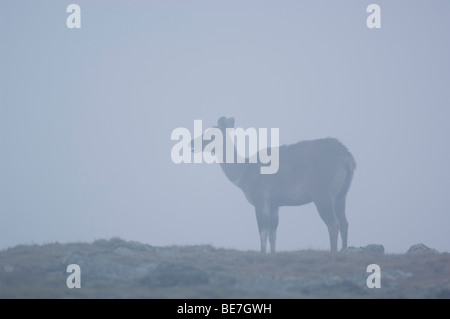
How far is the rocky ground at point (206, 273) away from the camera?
15.5m

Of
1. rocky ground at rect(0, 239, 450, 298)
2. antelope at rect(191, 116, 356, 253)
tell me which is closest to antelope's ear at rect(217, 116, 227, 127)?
antelope at rect(191, 116, 356, 253)

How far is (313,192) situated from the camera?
26359mm

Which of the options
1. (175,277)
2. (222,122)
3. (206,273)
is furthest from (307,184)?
(175,277)

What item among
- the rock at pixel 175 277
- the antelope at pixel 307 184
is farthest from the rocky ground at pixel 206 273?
the antelope at pixel 307 184

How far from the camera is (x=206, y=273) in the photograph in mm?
17375

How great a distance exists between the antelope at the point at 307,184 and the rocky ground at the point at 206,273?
12.6 feet

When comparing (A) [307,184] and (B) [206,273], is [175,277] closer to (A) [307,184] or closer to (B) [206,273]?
(B) [206,273]

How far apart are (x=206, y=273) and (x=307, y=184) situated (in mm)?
10363

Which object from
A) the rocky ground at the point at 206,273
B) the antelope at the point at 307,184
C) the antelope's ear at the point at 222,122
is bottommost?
the rocky ground at the point at 206,273

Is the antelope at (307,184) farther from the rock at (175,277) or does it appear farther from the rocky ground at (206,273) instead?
the rock at (175,277)
